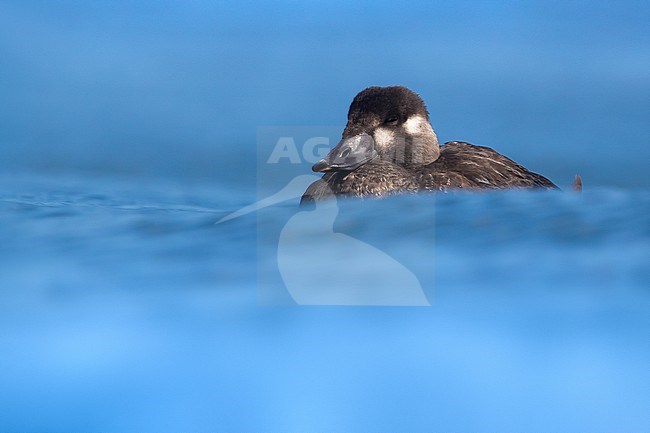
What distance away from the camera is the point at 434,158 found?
183 inches

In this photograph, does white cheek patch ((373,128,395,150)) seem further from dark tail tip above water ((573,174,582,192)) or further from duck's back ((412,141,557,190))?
dark tail tip above water ((573,174,582,192))

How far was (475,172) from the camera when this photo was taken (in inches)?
167

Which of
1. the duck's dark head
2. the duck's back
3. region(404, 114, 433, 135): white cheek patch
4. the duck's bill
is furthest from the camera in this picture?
region(404, 114, 433, 135): white cheek patch

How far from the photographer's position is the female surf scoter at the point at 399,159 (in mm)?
4195

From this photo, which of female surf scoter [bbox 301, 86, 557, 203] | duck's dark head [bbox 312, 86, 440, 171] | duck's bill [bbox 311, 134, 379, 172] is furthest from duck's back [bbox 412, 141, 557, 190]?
duck's bill [bbox 311, 134, 379, 172]

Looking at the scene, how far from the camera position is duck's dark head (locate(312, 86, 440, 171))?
447 cm

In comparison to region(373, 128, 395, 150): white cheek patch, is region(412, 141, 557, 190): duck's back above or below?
below

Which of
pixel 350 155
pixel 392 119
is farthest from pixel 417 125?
pixel 350 155

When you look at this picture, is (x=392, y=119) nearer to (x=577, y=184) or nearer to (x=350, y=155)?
(x=350, y=155)

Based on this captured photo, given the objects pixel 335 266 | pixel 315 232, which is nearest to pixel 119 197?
pixel 315 232

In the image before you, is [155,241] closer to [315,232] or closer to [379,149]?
[315,232]

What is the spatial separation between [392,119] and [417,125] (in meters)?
0.15

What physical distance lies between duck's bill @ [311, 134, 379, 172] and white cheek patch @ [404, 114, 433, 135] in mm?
225

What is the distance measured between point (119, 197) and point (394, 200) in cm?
173
